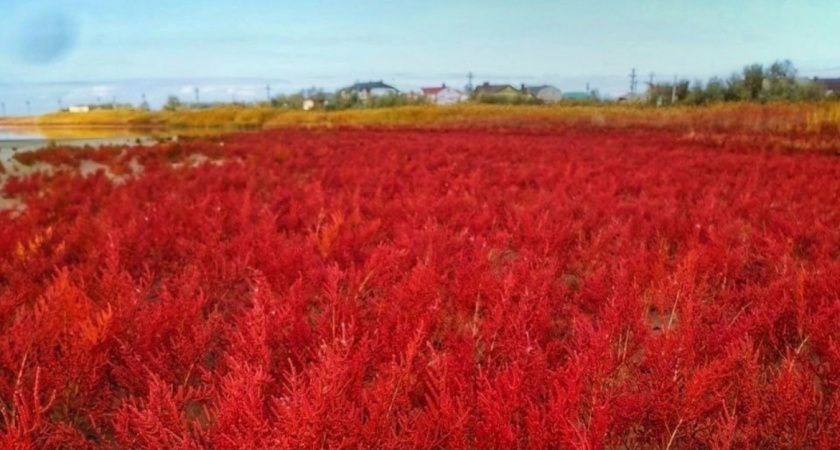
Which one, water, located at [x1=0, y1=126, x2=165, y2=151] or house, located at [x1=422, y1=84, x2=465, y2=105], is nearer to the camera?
water, located at [x1=0, y1=126, x2=165, y2=151]

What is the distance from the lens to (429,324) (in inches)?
110

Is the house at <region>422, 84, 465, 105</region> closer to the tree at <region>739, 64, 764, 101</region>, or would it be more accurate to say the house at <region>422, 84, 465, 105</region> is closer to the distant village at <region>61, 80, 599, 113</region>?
the distant village at <region>61, 80, 599, 113</region>

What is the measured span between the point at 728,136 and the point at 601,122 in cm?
1114

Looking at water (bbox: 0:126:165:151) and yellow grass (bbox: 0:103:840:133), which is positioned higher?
yellow grass (bbox: 0:103:840:133)

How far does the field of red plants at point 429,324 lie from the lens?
1.87 metres

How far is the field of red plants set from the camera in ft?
Result: 6.13

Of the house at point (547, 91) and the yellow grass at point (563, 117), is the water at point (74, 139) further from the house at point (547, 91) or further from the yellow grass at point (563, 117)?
the house at point (547, 91)

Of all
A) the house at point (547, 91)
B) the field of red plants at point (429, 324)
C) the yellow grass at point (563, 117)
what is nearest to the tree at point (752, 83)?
the yellow grass at point (563, 117)

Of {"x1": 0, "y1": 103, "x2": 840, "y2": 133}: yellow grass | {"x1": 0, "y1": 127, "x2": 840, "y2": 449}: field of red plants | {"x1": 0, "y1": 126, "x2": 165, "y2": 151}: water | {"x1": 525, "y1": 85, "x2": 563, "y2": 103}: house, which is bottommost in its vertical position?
{"x1": 0, "y1": 127, "x2": 840, "y2": 449}: field of red plants

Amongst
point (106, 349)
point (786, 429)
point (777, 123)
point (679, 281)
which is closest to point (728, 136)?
point (777, 123)

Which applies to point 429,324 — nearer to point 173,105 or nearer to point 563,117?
point 563,117

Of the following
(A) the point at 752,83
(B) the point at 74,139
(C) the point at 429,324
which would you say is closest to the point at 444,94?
(A) the point at 752,83

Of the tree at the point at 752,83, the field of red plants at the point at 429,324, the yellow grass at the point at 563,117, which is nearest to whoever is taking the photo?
the field of red plants at the point at 429,324

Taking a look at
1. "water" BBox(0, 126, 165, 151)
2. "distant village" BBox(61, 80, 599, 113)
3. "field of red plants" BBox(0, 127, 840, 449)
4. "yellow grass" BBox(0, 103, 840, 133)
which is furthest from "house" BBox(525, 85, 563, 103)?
"field of red plants" BBox(0, 127, 840, 449)
